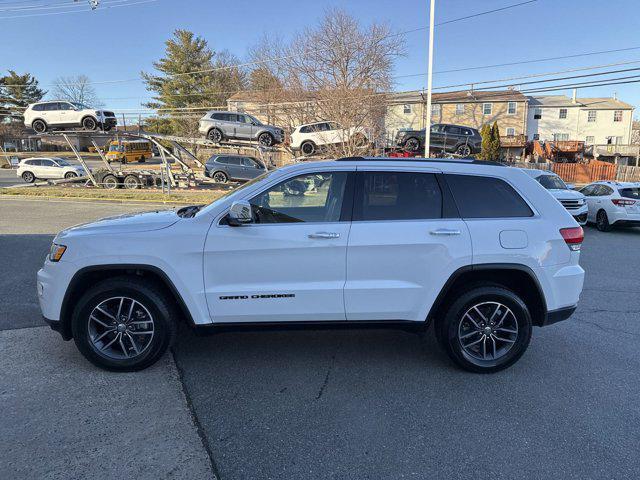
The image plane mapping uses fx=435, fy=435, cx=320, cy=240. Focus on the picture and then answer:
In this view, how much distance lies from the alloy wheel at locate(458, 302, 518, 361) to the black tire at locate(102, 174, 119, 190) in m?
23.1

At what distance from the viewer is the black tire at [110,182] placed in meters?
23.4

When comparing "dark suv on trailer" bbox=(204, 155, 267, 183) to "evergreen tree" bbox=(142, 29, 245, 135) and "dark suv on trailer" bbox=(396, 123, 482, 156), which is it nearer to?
"dark suv on trailer" bbox=(396, 123, 482, 156)

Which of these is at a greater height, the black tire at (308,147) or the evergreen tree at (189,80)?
the evergreen tree at (189,80)

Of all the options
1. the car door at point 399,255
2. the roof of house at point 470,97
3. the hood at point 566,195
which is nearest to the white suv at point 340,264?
the car door at point 399,255

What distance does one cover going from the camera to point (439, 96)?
4919 cm

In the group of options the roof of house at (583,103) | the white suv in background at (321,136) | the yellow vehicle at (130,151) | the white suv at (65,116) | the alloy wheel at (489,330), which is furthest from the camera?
the roof of house at (583,103)

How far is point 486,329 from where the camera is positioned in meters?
3.76

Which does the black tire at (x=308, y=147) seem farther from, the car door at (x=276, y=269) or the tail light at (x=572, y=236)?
the tail light at (x=572, y=236)

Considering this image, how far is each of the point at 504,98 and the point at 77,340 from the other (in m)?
51.6

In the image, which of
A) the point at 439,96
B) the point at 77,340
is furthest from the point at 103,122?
the point at 439,96

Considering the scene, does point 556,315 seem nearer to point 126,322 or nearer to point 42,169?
point 126,322

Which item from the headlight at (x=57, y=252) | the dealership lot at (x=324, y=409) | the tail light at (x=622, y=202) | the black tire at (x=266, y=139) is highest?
the black tire at (x=266, y=139)

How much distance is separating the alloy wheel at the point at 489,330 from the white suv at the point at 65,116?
21643 mm

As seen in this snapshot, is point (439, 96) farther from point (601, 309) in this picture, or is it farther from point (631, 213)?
point (601, 309)
